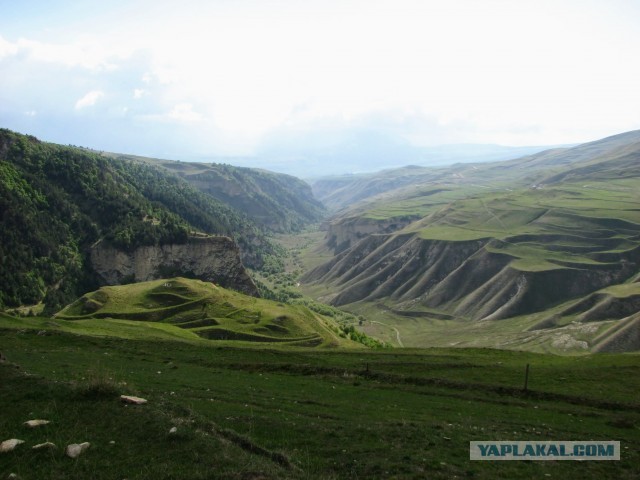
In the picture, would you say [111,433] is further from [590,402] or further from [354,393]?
[590,402]

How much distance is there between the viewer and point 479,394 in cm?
3553

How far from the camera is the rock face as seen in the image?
470ft

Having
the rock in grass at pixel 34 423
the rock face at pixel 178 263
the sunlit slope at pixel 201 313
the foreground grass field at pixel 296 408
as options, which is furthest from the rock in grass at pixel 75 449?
the rock face at pixel 178 263

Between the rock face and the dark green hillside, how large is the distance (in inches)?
120

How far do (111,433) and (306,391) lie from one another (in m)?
17.1

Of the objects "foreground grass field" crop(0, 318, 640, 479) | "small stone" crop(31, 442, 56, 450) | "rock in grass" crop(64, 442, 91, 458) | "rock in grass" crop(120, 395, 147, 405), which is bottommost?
"foreground grass field" crop(0, 318, 640, 479)

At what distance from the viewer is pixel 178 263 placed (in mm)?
147250

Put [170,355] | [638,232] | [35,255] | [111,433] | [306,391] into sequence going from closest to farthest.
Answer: [111,433] < [306,391] < [170,355] < [35,255] < [638,232]

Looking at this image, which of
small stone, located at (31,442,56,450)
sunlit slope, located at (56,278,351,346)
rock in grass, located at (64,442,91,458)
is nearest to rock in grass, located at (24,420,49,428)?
small stone, located at (31,442,56,450)

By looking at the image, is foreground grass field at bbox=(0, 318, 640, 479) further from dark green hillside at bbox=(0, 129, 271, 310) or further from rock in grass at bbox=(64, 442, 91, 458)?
dark green hillside at bbox=(0, 129, 271, 310)

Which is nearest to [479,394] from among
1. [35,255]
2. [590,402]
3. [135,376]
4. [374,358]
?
[590,402]

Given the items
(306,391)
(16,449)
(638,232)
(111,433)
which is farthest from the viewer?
(638,232)

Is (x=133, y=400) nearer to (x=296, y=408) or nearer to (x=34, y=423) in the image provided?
(x=34, y=423)

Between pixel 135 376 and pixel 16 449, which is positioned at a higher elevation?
pixel 16 449
